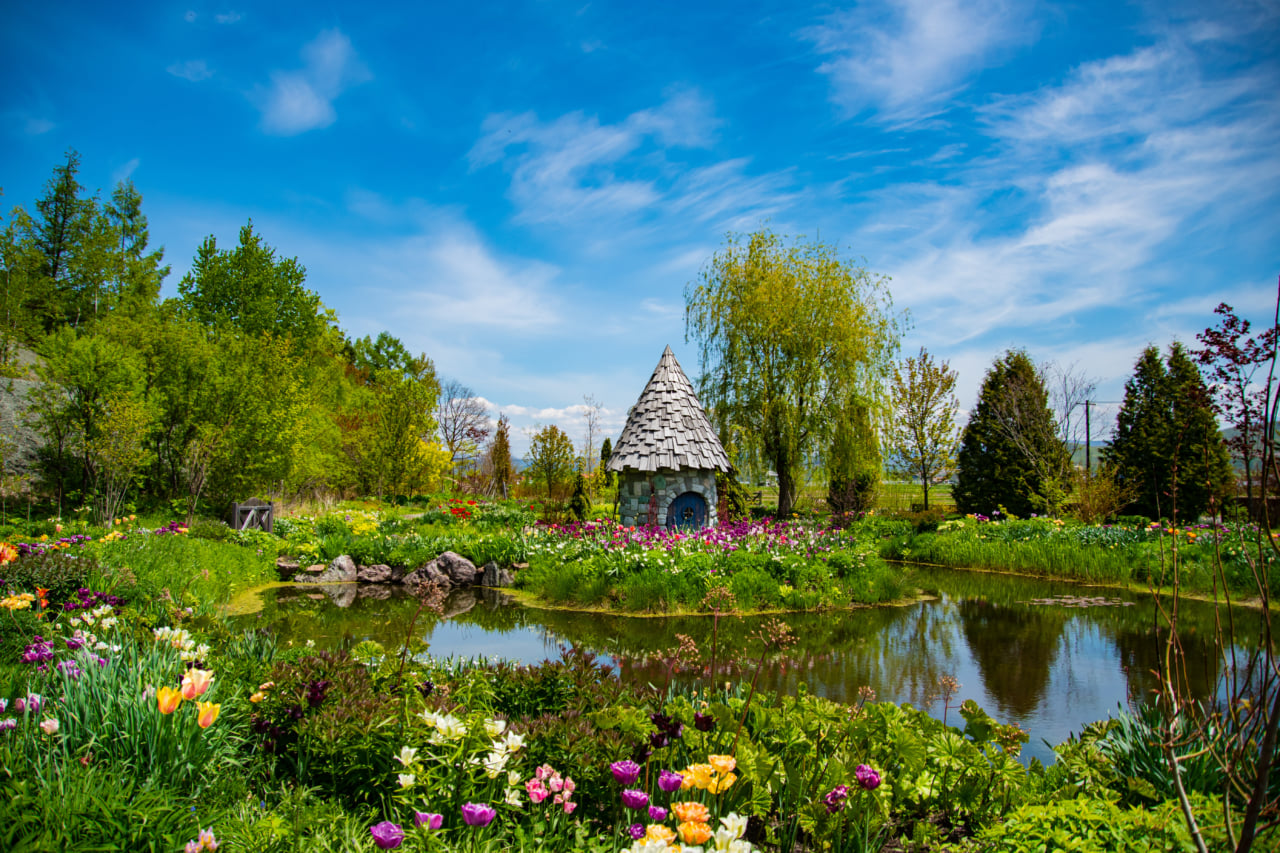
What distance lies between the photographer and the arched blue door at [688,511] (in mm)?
13070

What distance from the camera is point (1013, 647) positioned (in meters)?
7.56

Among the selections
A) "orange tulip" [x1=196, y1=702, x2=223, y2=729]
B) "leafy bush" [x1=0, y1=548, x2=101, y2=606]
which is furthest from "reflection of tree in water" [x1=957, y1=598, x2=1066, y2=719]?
"leafy bush" [x1=0, y1=548, x2=101, y2=606]

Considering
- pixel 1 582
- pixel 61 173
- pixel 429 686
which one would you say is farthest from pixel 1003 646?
pixel 61 173

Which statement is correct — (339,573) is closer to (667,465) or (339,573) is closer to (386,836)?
(667,465)

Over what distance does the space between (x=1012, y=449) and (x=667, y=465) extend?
12.3 m

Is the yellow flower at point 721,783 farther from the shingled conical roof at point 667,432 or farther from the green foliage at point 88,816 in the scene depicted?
the shingled conical roof at point 667,432

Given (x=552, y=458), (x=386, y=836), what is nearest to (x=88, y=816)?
(x=386, y=836)

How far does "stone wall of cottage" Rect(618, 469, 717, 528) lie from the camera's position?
42.9ft

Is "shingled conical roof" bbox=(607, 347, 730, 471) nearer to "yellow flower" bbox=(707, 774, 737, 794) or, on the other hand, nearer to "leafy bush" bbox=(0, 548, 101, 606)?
"leafy bush" bbox=(0, 548, 101, 606)

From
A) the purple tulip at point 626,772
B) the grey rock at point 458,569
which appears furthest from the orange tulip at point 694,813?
the grey rock at point 458,569

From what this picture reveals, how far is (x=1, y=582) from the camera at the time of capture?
19.1 ft

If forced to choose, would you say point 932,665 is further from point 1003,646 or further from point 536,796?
point 536,796

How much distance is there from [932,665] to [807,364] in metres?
13.0

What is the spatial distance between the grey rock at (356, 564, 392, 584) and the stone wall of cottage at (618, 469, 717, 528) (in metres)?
4.64
